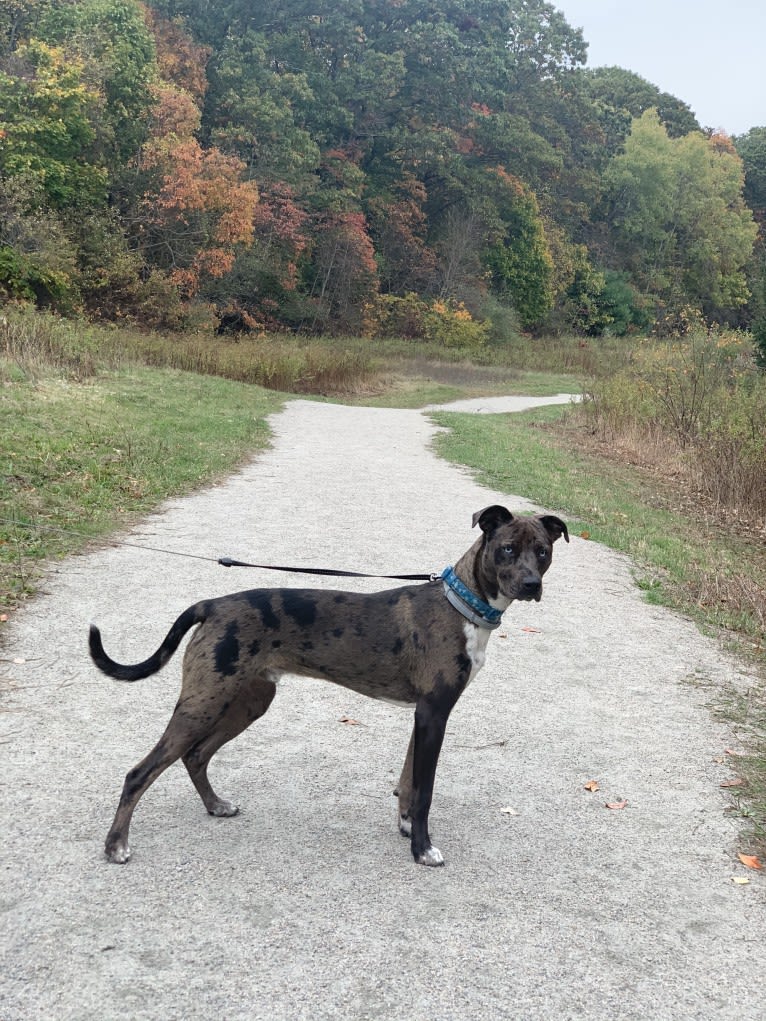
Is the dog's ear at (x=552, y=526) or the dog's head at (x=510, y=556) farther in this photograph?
the dog's ear at (x=552, y=526)

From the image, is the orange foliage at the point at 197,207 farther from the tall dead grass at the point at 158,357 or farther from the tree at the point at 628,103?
the tree at the point at 628,103

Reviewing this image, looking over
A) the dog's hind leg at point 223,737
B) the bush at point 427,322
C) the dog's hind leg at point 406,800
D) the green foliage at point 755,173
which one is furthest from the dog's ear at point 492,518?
the green foliage at point 755,173

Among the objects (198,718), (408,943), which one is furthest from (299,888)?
(198,718)

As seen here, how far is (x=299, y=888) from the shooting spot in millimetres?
3395

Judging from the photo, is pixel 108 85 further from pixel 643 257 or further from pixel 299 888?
pixel 643 257

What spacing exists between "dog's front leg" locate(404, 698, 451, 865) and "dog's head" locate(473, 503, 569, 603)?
0.54m

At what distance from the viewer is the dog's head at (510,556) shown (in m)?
3.63

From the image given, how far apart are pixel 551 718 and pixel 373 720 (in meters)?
1.00

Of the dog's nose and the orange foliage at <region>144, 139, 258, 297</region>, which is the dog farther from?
the orange foliage at <region>144, 139, 258, 297</region>

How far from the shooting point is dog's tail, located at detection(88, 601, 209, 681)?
3.69 m

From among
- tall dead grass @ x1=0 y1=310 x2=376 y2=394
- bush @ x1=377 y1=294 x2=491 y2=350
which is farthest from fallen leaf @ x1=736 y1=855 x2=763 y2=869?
bush @ x1=377 y1=294 x2=491 y2=350

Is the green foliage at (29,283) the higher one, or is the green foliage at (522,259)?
the green foliage at (522,259)

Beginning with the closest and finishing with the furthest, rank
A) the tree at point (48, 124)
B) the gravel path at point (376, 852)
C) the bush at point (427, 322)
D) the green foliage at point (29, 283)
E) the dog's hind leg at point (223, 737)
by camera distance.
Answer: the gravel path at point (376, 852), the dog's hind leg at point (223, 737), the green foliage at point (29, 283), the tree at point (48, 124), the bush at point (427, 322)

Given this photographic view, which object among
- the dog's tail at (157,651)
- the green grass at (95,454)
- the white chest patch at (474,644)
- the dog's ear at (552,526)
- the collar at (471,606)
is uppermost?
the dog's ear at (552,526)
